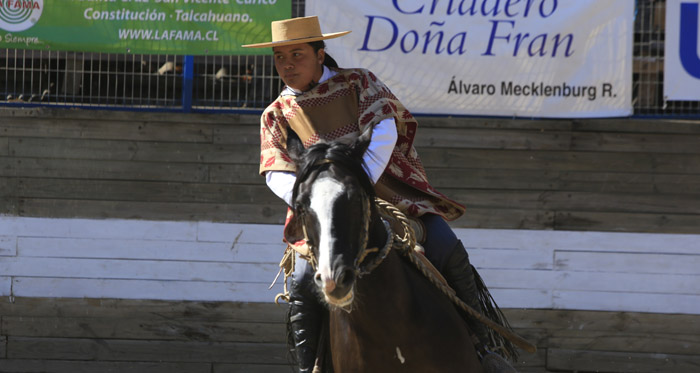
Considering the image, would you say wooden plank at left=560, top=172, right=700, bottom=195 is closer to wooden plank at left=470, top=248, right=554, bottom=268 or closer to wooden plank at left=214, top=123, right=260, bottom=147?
wooden plank at left=470, top=248, right=554, bottom=268

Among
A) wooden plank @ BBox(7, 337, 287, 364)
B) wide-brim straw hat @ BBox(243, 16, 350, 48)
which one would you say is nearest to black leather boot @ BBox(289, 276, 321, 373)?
wide-brim straw hat @ BBox(243, 16, 350, 48)

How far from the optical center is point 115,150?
22.9 feet

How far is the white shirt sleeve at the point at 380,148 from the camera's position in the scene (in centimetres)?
328

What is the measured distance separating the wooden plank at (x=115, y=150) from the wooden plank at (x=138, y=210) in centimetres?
38

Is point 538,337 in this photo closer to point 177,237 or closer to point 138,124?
point 177,237

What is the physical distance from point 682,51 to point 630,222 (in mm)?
1475

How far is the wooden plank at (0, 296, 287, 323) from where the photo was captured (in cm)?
696

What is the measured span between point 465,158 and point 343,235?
14.1 feet

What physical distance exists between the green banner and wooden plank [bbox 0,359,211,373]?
8.67 feet

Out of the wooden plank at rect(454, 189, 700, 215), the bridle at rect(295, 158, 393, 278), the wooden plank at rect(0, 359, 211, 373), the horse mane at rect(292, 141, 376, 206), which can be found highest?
the horse mane at rect(292, 141, 376, 206)

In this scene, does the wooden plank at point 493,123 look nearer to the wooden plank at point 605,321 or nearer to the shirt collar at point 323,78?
the wooden plank at point 605,321

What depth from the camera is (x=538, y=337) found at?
22.9 feet

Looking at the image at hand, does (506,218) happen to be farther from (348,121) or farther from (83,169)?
(83,169)

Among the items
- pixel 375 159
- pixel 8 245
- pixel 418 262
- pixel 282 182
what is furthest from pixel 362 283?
pixel 8 245
